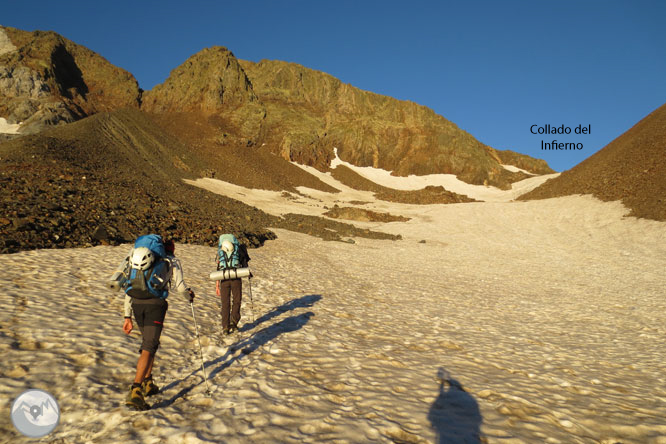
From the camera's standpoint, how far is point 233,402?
4.98 m

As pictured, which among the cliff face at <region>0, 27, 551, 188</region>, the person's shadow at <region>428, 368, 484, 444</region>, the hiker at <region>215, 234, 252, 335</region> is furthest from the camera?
the cliff face at <region>0, 27, 551, 188</region>

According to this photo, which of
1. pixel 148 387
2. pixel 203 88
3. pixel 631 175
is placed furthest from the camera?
pixel 203 88

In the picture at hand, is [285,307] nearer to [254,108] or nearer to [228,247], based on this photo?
[228,247]

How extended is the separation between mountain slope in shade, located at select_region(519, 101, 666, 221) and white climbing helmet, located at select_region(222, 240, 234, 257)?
43.9 meters

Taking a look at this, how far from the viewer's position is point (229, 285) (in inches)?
328

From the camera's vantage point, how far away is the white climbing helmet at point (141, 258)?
5039 mm

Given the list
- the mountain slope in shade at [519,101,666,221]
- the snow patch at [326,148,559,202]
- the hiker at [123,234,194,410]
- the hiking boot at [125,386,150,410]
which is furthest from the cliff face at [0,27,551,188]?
the hiking boot at [125,386,150,410]

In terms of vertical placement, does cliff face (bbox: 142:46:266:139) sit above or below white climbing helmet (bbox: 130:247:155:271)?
above

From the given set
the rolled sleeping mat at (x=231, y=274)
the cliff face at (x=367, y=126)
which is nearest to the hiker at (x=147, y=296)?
the rolled sleeping mat at (x=231, y=274)

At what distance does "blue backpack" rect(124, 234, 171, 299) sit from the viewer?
5.05 meters

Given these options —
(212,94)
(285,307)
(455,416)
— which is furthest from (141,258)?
(212,94)

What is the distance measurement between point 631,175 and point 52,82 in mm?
124779

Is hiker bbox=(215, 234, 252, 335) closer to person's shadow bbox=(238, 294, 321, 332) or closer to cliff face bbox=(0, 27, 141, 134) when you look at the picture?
person's shadow bbox=(238, 294, 321, 332)

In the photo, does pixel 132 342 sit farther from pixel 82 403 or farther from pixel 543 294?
pixel 543 294
